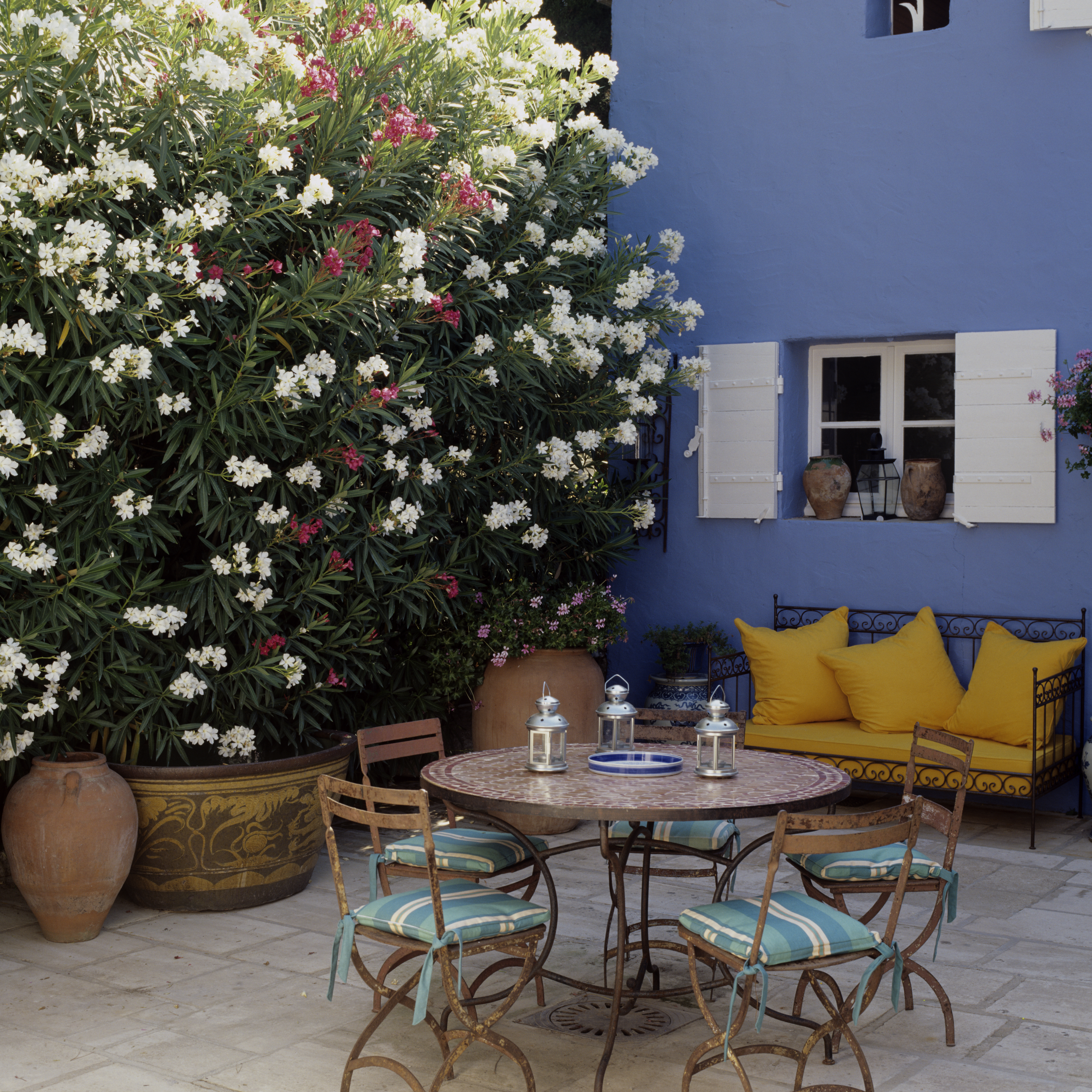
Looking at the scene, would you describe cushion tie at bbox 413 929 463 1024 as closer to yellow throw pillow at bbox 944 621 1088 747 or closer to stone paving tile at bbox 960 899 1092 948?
stone paving tile at bbox 960 899 1092 948

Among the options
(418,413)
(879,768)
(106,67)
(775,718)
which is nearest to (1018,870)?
(879,768)

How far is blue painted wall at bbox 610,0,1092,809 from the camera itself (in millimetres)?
6184

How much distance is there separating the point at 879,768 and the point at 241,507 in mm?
3131

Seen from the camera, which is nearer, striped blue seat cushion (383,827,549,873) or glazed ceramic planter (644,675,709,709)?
striped blue seat cushion (383,827,549,873)

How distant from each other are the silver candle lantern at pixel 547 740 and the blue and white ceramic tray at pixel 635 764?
0.10 metres

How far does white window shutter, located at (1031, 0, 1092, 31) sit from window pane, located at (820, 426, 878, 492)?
2060 mm

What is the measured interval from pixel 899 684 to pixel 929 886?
260cm

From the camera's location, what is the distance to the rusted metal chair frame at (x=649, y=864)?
12.6ft

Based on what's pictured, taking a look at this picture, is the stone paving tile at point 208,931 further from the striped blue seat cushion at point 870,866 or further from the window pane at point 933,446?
the window pane at point 933,446

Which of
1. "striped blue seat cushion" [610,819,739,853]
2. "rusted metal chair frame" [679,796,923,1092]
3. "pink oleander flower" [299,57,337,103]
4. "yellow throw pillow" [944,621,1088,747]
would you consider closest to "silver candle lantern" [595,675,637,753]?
"striped blue seat cushion" [610,819,739,853]

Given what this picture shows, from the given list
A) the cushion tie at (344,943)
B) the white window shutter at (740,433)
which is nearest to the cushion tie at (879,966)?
the cushion tie at (344,943)

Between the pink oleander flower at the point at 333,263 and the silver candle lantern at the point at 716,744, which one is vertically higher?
the pink oleander flower at the point at 333,263

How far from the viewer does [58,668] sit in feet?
14.0

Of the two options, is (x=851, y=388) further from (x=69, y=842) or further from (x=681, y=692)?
(x=69, y=842)
